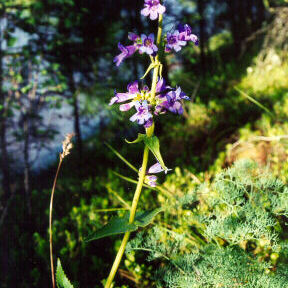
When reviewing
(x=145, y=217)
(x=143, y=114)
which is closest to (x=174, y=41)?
(x=143, y=114)

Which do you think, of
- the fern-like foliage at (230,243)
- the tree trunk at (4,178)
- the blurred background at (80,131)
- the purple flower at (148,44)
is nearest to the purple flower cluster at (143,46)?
the purple flower at (148,44)

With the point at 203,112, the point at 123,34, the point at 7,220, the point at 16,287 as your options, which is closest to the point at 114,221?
the point at 16,287

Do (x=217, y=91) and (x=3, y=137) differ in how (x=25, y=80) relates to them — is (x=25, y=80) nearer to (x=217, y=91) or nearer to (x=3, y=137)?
(x=3, y=137)

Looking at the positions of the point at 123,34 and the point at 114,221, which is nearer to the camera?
the point at 114,221

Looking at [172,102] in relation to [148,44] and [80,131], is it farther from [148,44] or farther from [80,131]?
[80,131]

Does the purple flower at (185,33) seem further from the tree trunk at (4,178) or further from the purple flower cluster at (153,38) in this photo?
the tree trunk at (4,178)

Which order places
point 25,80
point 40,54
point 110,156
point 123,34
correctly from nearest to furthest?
point 40,54 → point 25,80 → point 110,156 → point 123,34

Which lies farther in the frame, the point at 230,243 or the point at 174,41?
the point at 230,243
